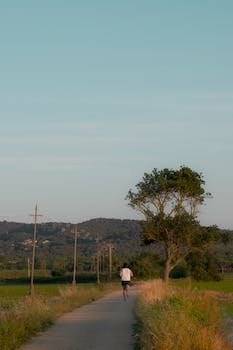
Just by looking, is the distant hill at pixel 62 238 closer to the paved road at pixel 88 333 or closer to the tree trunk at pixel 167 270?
the tree trunk at pixel 167 270

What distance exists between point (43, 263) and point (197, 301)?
107m

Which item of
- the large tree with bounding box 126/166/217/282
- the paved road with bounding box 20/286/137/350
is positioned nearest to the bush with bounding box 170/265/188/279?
the large tree with bounding box 126/166/217/282

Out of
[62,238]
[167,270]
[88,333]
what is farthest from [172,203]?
[62,238]

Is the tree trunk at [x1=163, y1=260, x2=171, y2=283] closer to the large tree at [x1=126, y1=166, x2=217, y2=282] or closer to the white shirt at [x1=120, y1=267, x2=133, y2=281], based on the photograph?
the large tree at [x1=126, y1=166, x2=217, y2=282]

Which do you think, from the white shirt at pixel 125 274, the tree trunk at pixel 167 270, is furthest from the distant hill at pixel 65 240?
the white shirt at pixel 125 274

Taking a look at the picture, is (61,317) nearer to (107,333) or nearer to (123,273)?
(107,333)

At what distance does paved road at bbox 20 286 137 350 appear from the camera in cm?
1705

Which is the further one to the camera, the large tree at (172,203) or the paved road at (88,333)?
the large tree at (172,203)

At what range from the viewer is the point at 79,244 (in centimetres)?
15800

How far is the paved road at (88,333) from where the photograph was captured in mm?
17047

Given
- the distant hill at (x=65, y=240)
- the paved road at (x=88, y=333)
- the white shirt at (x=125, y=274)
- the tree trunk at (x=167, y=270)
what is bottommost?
the paved road at (x=88, y=333)

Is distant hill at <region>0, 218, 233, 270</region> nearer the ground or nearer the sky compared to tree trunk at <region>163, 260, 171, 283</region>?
nearer the sky

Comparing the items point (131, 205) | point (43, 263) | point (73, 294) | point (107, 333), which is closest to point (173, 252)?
point (131, 205)

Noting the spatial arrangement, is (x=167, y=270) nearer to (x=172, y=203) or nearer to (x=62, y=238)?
(x=172, y=203)
